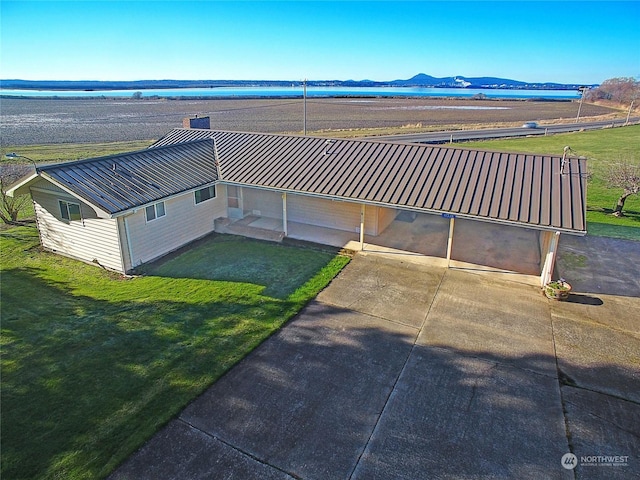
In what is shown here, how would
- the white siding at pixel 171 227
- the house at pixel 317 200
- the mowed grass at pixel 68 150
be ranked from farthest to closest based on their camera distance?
the mowed grass at pixel 68 150
the white siding at pixel 171 227
the house at pixel 317 200

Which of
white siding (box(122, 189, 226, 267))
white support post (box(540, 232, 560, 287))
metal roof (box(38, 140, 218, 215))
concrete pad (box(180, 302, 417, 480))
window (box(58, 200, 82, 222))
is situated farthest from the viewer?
window (box(58, 200, 82, 222))

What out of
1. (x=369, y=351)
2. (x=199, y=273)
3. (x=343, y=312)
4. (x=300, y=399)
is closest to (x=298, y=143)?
(x=199, y=273)

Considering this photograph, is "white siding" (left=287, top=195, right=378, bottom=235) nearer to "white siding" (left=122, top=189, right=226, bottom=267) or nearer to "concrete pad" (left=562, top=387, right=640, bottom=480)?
"white siding" (left=122, top=189, right=226, bottom=267)

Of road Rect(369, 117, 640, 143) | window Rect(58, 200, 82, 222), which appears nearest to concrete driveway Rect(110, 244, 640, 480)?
window Rect(58, 200, 82, 222)

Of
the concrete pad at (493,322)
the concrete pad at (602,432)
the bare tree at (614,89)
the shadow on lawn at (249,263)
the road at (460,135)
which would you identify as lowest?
the concrete pad at (602,432)

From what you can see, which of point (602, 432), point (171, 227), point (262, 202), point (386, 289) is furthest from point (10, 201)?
point (602, 432)

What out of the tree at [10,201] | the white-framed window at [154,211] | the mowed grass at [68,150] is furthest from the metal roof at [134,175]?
the mowed grass at [68,150]

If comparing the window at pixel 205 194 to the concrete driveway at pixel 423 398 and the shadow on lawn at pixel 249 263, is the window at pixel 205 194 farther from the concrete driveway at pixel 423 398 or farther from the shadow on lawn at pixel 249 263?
the concrete driveway at pixel 423 398
